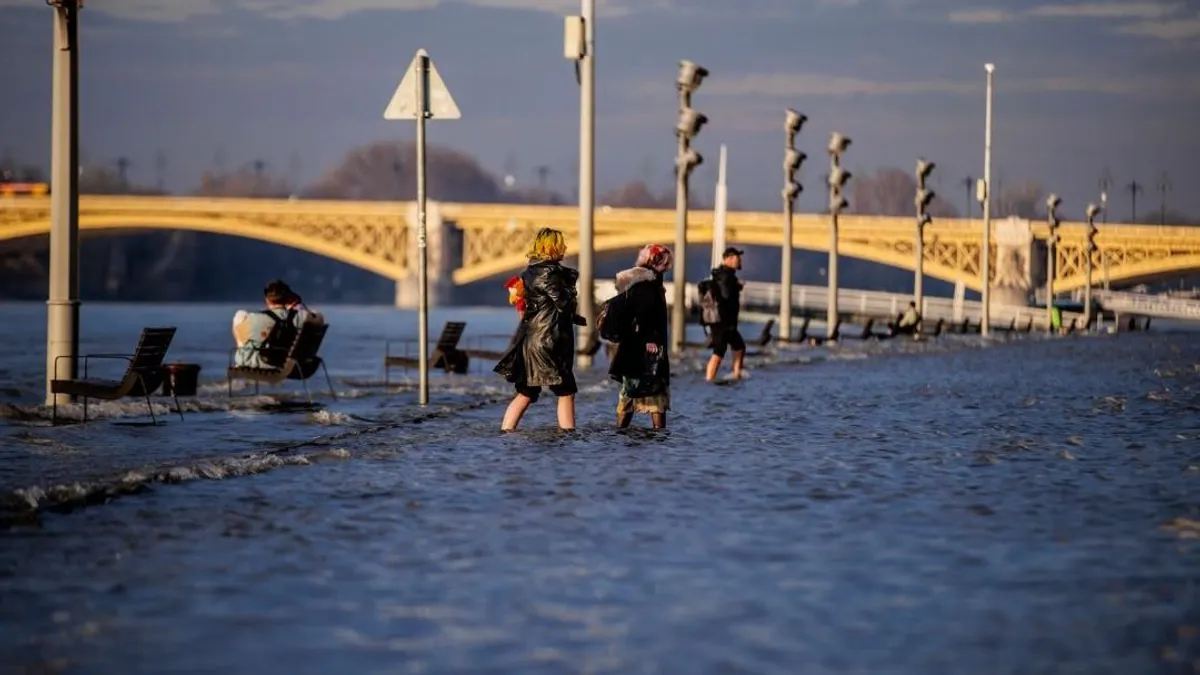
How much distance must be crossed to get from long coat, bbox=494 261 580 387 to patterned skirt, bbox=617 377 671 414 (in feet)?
3.03

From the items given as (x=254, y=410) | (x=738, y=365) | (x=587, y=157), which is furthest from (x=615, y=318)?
(x=587, y=157)

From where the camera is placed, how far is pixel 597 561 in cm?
844

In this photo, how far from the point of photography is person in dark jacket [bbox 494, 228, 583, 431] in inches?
591

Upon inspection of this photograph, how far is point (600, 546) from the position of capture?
8.93 metres

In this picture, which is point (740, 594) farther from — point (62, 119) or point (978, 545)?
point (62, 119)

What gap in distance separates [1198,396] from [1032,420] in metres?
5.51

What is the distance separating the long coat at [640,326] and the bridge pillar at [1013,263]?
9800 cm

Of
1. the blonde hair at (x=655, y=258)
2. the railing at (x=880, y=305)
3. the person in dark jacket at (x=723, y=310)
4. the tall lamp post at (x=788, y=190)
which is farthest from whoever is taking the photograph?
the railing at (x=880, y=305)

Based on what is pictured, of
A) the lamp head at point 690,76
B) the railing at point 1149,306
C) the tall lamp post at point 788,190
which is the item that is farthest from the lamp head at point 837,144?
the railing at point 1149,306

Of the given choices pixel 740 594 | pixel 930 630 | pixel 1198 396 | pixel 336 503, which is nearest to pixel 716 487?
pixel 336 503

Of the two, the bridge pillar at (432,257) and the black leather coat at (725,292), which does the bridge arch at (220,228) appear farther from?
the black leather coat at (725,292)

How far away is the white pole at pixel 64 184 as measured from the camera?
702 inches

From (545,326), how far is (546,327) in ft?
0.04

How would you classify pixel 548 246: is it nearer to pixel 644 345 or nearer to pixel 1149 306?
pixel 644 345
